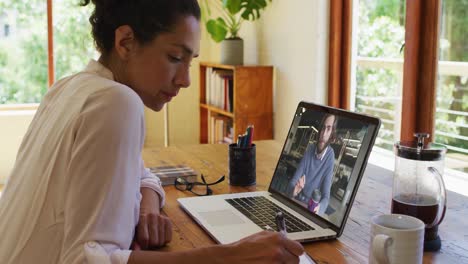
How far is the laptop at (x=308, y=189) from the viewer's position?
45.8 inches

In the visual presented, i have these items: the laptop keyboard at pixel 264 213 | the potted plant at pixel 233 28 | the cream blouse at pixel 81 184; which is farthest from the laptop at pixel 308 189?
the potted plant at pixel 233 28

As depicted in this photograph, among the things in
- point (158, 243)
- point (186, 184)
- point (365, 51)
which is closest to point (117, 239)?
point (158, 243)

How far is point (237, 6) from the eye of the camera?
360cm

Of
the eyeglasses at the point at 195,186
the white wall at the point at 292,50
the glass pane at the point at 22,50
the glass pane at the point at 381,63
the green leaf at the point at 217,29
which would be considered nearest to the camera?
the eyeglasses at the point at 195,186

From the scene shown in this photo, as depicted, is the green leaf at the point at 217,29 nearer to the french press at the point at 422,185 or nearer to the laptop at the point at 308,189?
the laptop at the point at 308,189

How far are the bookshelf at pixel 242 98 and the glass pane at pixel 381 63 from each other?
27.4 inches

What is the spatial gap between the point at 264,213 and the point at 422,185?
37cm

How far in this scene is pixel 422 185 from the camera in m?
1.17

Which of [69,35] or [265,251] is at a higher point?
[69,35]

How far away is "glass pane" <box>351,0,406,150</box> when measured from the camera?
2.83m

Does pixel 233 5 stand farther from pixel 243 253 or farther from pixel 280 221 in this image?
pixel 243 253

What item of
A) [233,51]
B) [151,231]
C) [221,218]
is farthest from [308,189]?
[233,51]

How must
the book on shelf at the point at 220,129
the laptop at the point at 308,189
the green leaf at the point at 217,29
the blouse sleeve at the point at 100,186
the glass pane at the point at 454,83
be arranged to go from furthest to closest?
the book on shelf at the point at 220,129
the green leaf at the point at 217,29
the glass pane at the point at 454,83
the laptop at the point at 308,189
the blouse sleeve at the point at 100,186

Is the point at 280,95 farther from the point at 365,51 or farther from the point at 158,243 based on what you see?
the point at 158,243
